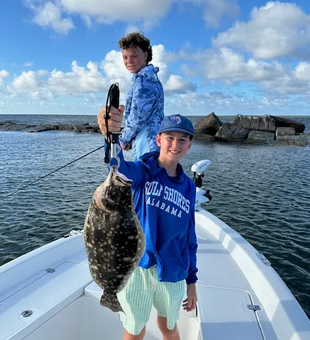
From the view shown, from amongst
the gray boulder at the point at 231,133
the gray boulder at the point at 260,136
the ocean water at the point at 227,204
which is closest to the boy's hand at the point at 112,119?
the ocean water at the point at 227,204

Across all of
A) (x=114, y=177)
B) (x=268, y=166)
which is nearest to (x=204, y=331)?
(x=114, y=177)

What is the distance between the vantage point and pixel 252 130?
38.5m

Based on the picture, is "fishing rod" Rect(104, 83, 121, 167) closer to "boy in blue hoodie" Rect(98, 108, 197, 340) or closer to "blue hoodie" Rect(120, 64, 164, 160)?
"boy in blue hoodie" Rect(98, 108, 197, 340)

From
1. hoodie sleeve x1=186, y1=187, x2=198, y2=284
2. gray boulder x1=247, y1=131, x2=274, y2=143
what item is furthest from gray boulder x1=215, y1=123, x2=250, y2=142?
hoodie sleeve x1=186, y1=187, x2=198, y2=284

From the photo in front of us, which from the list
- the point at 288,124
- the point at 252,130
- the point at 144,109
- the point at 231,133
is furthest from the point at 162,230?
the point at 288,124

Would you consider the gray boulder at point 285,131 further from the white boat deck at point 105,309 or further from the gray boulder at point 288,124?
the white boat deck at point 105,309

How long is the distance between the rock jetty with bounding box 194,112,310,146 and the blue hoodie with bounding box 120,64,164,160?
3425cm

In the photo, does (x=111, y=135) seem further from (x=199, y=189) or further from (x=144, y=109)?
(x=199, y=189)

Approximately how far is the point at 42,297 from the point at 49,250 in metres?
0.96

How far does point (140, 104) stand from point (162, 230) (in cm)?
146

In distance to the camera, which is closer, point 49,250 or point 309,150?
point 49,250

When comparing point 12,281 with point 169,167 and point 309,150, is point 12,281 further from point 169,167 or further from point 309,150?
point 309,150

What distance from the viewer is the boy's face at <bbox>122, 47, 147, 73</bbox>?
3.37 meters

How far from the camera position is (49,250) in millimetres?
4203
